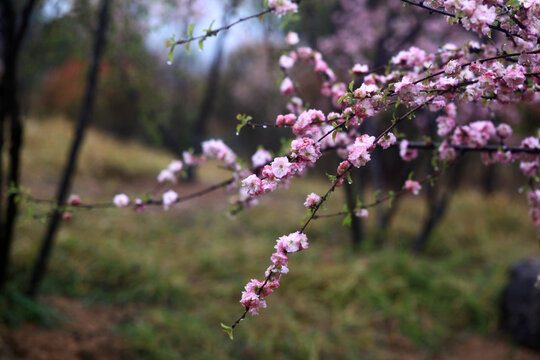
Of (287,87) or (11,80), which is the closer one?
(287,87)

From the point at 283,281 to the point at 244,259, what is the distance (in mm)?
788

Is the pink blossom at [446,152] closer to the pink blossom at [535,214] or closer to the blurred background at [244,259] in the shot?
the blurred background at [244,259]

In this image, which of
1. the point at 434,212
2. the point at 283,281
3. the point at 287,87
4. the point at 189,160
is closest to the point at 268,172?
the point at 287,87

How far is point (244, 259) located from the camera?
5.17 m

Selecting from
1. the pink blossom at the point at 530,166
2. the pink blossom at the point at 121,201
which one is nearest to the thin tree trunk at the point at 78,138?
the pink blossom at the point at 121,201

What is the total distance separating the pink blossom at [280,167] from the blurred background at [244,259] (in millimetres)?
838

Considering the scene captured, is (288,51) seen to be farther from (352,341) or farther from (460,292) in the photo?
(460,292)

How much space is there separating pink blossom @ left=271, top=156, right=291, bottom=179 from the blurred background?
0.84 metres

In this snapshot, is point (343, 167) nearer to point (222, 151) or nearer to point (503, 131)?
point (222, 151)

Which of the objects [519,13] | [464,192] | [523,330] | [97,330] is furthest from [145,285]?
[464,192]

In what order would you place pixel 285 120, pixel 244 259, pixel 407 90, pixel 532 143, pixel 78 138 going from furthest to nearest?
pixel 244 259, pixel 78 138, pixel 532 143, pixel 285 120, pixel 407 90

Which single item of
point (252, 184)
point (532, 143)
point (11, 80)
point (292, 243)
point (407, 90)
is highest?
point (11, 80)

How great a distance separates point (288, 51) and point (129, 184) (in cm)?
720

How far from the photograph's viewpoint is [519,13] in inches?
40.9
